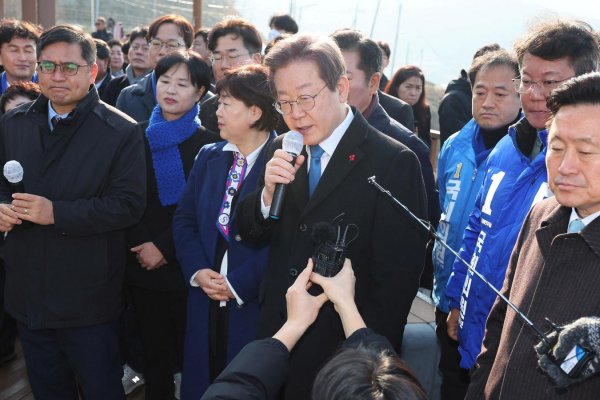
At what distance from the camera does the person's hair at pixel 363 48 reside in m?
3.20

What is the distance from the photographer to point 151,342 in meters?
3.26

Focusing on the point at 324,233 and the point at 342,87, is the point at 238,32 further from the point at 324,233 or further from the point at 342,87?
the point at 324,233

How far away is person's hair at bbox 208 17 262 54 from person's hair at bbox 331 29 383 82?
2.92 ft

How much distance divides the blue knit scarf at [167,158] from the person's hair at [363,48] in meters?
1.00

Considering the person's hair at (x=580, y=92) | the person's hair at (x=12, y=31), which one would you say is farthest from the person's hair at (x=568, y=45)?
the person's hair at (x=12, y=31)

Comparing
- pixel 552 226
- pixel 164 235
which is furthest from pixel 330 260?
pixel 164 235

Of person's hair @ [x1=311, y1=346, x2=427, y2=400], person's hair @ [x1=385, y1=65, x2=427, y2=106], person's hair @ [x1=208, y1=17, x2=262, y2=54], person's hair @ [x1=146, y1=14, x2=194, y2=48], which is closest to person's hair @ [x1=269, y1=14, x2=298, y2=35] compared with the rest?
person's hair @ [x1=385, y1=65, x2=427, y2=106]

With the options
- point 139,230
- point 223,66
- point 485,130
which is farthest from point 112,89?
point 485,130

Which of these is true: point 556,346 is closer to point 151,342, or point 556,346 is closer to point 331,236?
point 331,236

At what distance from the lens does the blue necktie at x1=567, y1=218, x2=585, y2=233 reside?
1561 mm

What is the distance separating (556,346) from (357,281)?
2.97 ft

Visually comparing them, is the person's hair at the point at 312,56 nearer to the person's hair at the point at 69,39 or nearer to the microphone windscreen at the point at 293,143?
the microphone windscreen at the point at 293,143

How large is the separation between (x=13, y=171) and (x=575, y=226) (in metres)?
2.31

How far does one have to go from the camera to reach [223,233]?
275 cm
